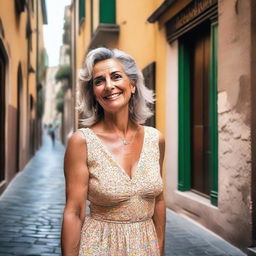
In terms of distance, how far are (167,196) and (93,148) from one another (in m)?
6.22

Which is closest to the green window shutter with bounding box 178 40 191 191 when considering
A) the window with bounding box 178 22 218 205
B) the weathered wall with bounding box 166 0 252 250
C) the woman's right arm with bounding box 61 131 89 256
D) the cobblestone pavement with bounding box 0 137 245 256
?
the window with bounding box 178 22 218 205

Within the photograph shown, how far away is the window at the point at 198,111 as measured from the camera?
6.12 meters

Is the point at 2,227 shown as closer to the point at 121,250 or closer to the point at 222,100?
the point at 222,100

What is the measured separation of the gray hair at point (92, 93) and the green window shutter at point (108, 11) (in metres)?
10.0

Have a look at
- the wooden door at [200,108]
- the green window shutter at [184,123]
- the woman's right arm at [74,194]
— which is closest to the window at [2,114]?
the green window shutter at [184,123]

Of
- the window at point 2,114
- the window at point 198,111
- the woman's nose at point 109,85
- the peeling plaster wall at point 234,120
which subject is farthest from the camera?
the window at point 2,114

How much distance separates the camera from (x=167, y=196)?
26.0 ft

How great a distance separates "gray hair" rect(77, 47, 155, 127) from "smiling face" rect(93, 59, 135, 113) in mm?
28

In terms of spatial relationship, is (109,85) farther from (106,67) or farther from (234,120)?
(234,120)

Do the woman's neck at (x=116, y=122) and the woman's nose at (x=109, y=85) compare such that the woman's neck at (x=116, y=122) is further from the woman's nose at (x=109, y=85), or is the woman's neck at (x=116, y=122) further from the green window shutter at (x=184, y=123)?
the green window shutter at (x=184, y=123)

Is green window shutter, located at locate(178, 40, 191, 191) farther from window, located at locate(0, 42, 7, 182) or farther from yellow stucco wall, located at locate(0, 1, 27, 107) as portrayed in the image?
window, located at locate(0, 42, 7, 182)

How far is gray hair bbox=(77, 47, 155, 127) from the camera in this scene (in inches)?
78.3

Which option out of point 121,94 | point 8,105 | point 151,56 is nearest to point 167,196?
point 151,56

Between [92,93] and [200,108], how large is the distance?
5.14m
